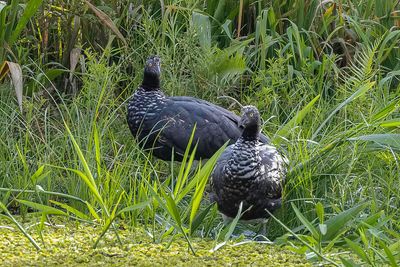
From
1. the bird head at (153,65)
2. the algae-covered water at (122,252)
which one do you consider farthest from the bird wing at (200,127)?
the algae-covered water at (122,252)

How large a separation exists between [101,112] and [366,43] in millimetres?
1545

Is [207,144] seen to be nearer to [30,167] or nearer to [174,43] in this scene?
[174,43]

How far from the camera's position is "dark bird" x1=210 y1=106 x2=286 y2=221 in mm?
4129

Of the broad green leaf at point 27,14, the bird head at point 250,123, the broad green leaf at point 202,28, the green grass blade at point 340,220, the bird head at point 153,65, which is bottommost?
the green grass blade at point 340,220

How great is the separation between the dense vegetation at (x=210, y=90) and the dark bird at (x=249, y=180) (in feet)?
0.30

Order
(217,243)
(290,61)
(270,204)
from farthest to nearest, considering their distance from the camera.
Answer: (290,61) < (270,204) < (217,243)

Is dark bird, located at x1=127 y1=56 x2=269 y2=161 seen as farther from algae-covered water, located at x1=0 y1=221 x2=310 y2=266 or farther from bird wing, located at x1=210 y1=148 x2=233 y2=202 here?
algae-covered water, located at x1=0 y1=221 x2=310 y2=266

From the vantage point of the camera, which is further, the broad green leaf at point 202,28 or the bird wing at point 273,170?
the broad green leaf at point 202,28

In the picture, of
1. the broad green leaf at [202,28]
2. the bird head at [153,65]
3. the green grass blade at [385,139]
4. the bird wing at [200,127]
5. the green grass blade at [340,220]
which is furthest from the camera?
the broad green leaf at [202,28]

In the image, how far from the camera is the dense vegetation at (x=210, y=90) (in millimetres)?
4066

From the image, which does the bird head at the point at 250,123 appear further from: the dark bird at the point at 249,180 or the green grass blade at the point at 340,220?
the green grass blade at the point at 340,220

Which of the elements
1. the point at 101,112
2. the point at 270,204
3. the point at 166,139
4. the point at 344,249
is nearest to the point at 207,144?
the point at 166,139

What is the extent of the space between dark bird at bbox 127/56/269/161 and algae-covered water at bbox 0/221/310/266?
147cm

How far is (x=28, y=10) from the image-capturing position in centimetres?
477
